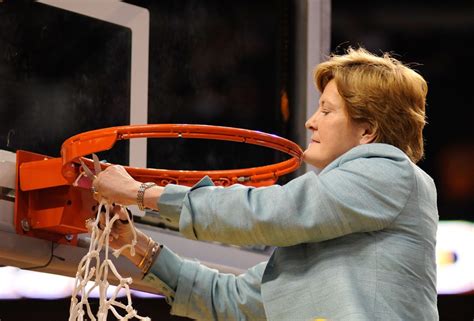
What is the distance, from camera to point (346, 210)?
5.63ft

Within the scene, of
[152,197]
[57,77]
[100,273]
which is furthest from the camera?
[57,77]

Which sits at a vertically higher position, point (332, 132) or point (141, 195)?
point (332, 132)

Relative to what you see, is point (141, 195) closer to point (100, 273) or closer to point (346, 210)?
point (100, 273)

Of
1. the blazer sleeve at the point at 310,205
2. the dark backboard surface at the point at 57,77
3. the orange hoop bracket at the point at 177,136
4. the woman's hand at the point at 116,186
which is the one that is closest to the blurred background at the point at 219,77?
Answer: the dark backboard surface at the point at 57,77

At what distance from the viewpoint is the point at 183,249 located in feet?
9.32

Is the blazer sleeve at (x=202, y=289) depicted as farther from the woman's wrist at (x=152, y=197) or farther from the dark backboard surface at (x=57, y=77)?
the dark backboard surface at (x=57, y=77)

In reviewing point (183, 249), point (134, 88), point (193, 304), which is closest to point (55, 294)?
point (183, 249)

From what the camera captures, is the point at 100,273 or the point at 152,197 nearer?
the point at 152,197

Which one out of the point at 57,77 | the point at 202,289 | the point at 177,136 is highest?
the point at 57,77

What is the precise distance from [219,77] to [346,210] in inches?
60.3

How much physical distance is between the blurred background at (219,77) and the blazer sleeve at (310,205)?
0.72 metres

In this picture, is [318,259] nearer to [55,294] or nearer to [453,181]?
[55,294]

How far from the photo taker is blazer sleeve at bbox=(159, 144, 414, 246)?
1.73 metres

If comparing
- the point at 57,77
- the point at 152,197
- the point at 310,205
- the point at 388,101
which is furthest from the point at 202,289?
the point at 57,77
